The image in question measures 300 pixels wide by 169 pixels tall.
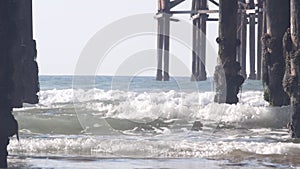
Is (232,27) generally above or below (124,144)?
above

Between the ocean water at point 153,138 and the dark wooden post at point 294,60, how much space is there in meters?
0.57

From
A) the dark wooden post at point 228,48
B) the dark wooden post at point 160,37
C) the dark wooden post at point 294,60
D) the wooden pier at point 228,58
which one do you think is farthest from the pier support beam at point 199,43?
the dark wooden post at point 294,60

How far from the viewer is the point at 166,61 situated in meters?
33.3

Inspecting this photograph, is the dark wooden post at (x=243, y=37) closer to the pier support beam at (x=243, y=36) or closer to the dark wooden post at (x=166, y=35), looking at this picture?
the pier support beam at (x=243, y=36)

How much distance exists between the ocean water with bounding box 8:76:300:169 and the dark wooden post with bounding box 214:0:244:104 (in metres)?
0.76

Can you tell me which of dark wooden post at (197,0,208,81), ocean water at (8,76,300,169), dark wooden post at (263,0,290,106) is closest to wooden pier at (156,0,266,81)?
dark wooden post at (197,0,208,81)

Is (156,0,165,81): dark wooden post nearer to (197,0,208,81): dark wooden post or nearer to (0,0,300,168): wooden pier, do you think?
(197,0,208,81): dark wooden post

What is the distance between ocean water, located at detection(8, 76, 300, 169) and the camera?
1098 centimetres

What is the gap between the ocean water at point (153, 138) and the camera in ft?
36.0

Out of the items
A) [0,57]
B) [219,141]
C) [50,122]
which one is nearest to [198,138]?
[219,141]

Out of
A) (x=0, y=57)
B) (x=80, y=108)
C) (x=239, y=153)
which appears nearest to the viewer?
(x=0, y=57)

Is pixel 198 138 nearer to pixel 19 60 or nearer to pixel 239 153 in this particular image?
pixel 239 153

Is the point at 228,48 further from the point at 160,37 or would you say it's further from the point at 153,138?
the point at 160,37

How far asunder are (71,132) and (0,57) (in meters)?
7.93
